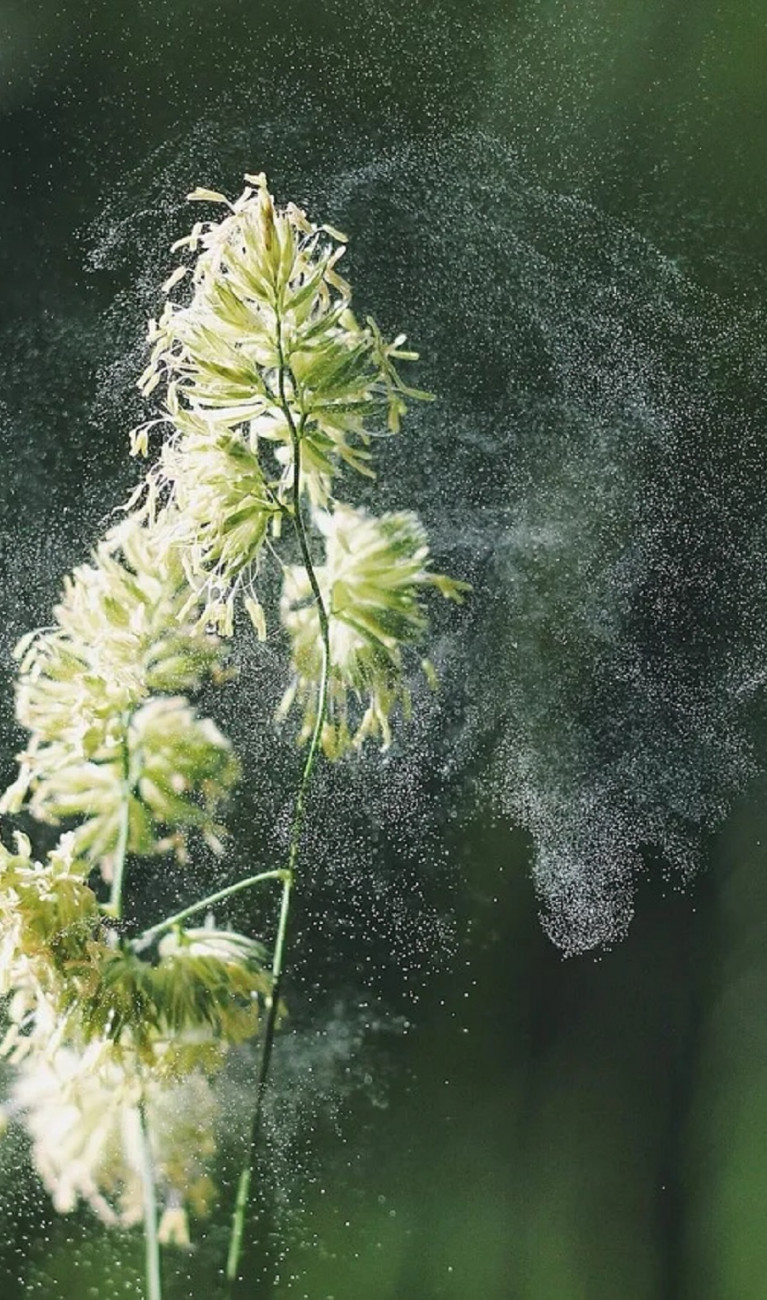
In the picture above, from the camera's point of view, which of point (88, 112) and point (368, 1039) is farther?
point (88, 112)

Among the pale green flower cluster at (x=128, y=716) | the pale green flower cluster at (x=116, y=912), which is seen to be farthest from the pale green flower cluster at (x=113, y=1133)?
the pale green flower cluster at (x=128, y=716)

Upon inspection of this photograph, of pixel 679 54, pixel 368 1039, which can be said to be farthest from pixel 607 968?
pixel 679 54

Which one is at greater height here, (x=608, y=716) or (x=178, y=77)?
(x=178, y=77)

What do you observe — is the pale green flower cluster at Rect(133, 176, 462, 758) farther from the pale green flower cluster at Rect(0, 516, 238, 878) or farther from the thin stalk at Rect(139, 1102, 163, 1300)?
the thin stalk at Rect(139, 1102, 163, 1300)

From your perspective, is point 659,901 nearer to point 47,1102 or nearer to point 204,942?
point 204,942

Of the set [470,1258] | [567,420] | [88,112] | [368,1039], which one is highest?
[88,112]

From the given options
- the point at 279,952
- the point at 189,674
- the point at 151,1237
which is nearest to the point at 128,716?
the point at 189,674

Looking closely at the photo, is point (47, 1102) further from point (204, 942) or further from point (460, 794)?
point (460, 794)
